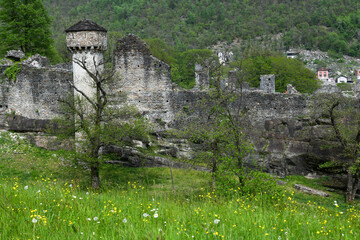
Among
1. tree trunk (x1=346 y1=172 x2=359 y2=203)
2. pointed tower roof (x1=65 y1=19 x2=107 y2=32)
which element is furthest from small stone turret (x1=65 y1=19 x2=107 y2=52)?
tree trunk (x1=346 y1=172 x2=359 y2=203)

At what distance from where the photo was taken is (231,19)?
164 meters

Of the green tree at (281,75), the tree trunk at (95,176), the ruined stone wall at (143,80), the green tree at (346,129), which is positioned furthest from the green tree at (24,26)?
the green tree at (281,75)

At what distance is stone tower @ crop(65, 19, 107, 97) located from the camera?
21547 millimetres

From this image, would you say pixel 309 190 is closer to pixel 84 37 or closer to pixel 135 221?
pixel 84 37

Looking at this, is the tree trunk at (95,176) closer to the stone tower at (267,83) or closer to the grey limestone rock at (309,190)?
the grey limestone rock at (309,190)

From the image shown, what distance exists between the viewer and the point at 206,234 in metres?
5.58

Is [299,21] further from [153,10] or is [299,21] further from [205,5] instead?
[153,10]

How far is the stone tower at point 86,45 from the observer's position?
21547 millimetres

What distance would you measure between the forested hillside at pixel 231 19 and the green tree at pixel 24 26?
257 feet

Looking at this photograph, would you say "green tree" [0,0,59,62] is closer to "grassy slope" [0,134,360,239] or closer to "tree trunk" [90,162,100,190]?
"tree trunk" [90,162,100,190]

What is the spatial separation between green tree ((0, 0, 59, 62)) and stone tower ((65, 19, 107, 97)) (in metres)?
14.5

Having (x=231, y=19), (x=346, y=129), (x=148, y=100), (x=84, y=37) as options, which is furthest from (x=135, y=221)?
(x=231, y=19)

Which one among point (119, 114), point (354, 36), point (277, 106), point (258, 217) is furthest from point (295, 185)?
point (354, 36)

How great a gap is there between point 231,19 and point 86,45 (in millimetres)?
150546
